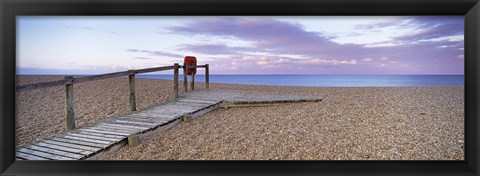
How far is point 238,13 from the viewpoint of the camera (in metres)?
2.42

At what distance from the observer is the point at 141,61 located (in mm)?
4547

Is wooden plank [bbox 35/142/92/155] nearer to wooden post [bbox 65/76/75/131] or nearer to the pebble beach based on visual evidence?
the pebble beach

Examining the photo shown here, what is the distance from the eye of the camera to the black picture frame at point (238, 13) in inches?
92.0

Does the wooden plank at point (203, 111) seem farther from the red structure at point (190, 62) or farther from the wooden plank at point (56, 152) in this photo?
the red structure at point (190, 62)

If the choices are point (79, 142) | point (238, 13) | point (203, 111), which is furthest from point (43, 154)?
point (203, 111)

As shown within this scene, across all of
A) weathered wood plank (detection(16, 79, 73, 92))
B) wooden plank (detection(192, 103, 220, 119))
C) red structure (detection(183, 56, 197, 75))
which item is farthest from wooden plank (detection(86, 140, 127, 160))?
red structure (detection(183, 56, 197, 75))

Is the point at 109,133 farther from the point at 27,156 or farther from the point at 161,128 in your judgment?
the point at 27,156

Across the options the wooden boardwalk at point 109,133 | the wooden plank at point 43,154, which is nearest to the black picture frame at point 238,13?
the wooden plank at point 43,154

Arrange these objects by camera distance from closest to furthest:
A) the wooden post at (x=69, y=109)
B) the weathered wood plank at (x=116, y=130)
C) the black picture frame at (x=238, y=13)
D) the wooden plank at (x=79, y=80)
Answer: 1. the black picture frame at (x=238, y=13)
2. the wooden plank at (x=79, y=80)
3. the weathered wood plank at (x=116, y=130)
4. the wooden post at (x=69, y=109)

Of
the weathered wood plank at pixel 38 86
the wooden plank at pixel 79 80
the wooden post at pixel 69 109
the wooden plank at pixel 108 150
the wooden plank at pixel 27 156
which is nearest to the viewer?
the wooden plank at pixel 27 156

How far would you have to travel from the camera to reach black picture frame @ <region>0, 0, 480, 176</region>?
2336 mm

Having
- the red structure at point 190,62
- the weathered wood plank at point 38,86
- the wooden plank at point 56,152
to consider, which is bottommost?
the wooden plank at point 56,152

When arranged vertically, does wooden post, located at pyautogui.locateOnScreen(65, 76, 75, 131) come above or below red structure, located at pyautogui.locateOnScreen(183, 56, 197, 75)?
below
